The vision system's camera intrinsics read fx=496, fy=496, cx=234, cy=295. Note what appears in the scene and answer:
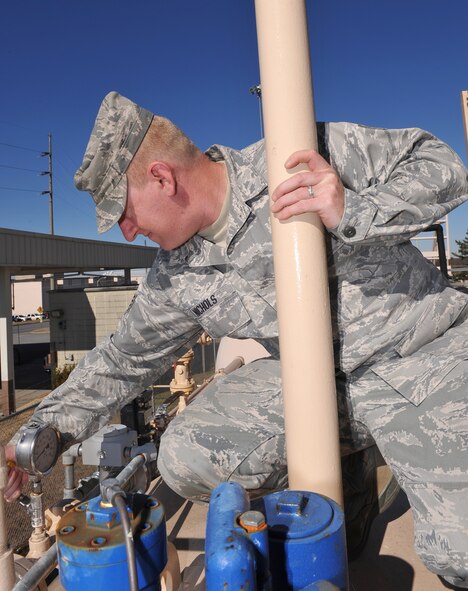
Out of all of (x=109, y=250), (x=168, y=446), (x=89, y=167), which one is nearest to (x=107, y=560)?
(x=168, y=446)

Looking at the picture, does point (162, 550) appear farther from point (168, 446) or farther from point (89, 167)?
point (89, 167)

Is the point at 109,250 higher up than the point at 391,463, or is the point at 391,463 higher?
the point at 109,250

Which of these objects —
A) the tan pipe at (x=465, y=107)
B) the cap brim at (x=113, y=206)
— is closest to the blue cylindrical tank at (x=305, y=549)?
the cap brim at (x=113, y=206)

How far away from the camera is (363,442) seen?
70.9 inches

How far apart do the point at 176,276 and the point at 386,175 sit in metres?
0.88

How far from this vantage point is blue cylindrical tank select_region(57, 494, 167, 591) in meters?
0.93

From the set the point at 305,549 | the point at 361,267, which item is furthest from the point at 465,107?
the point at 305,549

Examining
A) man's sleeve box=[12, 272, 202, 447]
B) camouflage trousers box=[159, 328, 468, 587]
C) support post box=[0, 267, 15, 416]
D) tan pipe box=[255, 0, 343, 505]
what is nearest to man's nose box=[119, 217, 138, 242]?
man's sleeve box=[12, 272, 202, 447]

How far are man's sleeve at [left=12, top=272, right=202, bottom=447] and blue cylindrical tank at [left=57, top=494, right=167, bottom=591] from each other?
1.00 metres

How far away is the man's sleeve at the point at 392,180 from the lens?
4.32ft

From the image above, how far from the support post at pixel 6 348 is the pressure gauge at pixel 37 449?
11.5 metres

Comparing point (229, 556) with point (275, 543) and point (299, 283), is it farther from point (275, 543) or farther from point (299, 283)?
point (299, 283)

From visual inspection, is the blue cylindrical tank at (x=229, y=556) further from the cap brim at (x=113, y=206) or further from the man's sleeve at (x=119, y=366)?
the man's sleeve at (x=119, y=366)

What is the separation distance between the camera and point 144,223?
1.71 metres
